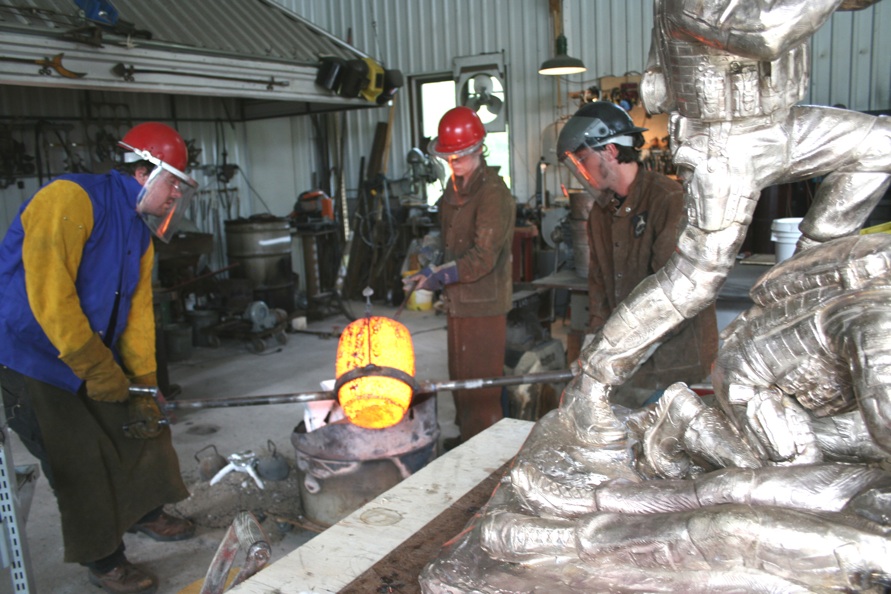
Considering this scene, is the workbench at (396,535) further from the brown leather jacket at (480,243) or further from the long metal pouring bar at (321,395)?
the brown leather jacket at (480,243)

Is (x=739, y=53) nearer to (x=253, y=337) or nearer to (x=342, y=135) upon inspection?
(x=253, y=337)

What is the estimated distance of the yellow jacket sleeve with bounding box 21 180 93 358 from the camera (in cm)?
272

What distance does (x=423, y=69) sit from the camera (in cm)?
1002

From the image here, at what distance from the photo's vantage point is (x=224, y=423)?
17.8 ft

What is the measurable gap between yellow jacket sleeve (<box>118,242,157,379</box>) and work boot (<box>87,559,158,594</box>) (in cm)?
85

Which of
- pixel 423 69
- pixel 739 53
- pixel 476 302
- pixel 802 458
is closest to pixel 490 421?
pixel 476 302

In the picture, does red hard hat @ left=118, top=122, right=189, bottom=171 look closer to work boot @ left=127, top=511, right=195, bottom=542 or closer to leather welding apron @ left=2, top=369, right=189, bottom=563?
leather welding apron @ left=2, top=369, right=189, bottom=563

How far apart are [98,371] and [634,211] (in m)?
2.30

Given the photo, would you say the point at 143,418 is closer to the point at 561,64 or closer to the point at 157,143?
the point at 157,143

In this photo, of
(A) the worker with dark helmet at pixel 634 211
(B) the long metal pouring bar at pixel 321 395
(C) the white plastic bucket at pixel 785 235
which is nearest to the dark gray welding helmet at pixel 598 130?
(A) the worker with dark helmet at pixel 634 211

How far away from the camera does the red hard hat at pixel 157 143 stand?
2.99 meters

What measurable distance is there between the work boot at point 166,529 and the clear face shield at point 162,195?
1.51 meters

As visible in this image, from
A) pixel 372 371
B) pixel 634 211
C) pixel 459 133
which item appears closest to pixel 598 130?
pixel 634 211

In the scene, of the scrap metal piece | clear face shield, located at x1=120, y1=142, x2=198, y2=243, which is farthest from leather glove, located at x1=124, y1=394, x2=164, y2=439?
the scrap metal piece
